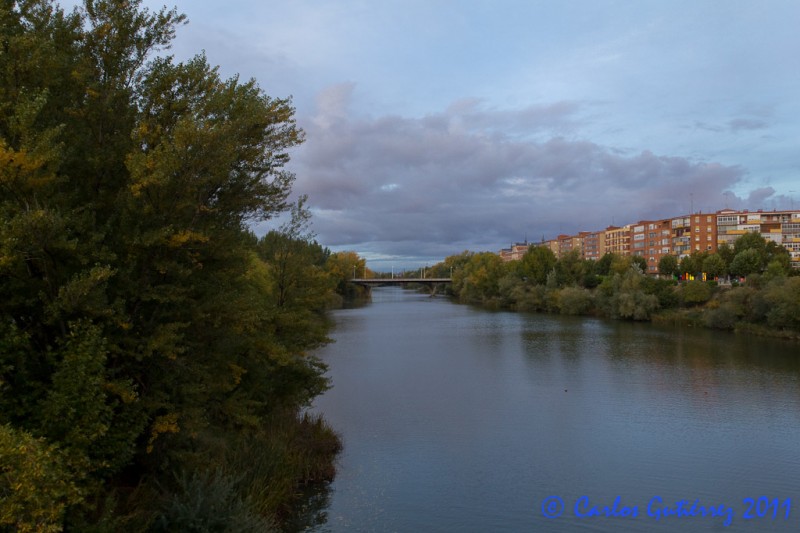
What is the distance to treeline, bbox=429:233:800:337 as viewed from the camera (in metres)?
44.9

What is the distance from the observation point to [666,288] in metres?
58.6

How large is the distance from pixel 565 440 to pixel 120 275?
14530 mm

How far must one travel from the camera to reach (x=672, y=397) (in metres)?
23.9

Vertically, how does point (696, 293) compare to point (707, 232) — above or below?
below

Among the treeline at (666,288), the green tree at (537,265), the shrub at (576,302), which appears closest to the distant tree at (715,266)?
the treeline at (666,288)

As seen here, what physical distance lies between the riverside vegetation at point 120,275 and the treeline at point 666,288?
143 feet

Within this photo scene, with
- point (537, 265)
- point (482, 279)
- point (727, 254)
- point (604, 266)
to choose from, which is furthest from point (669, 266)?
point (482, 279)

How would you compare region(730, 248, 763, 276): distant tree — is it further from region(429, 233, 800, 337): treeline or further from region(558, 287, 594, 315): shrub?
region(558, 287, 594, 315): shrub

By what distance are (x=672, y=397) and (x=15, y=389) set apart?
2359 centimetres

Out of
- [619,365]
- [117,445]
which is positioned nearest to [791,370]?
[619,365]

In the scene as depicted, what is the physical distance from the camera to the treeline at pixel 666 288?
4494cm

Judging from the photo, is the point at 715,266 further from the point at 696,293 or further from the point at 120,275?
the point at 120,275

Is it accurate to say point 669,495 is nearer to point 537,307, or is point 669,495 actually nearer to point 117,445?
point 117,445

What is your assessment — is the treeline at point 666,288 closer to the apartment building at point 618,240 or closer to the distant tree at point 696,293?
the distant tree at point 696,293
